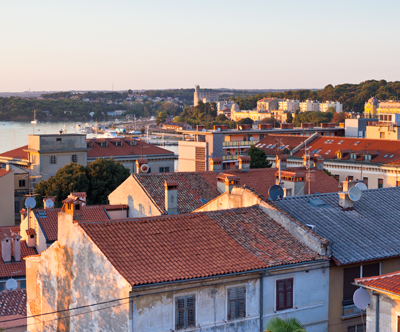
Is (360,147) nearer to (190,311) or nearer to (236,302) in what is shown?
(236,302)

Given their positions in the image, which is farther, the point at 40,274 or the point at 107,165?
the point at 107,165

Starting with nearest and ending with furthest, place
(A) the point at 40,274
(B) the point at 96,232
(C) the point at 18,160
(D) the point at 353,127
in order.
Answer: (B) the point at 96,232 < (A) the point at 40,274 < (C) the point at 18,160 < (D) the point at 353,127

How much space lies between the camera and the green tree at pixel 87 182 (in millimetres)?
37844

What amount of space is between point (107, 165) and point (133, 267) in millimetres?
28525

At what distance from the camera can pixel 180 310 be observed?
1196cm

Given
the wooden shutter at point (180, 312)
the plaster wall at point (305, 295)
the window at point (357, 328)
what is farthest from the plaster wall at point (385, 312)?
the window at point (357, 328)

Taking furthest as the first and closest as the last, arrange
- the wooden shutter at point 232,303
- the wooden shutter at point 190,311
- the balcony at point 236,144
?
the balcony at point 236,144 → the wooden shutter at point 232,303 → the wooden shutter at point 190,311

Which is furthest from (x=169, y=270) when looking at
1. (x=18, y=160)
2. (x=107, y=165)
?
(x=18, y=160)

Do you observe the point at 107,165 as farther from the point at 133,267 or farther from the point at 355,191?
the point at 133,267

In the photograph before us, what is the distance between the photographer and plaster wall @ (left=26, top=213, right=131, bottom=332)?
12.0m

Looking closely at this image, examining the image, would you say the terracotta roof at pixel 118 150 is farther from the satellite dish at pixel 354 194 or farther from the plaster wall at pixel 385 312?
the plaster wall at pixel 385 312

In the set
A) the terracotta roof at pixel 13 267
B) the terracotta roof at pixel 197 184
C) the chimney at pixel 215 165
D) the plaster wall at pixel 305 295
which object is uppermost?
the chimney at pixel 215 165

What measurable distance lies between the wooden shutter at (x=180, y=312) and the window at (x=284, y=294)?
238 centimetres

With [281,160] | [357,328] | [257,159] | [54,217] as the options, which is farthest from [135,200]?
[257,159]
